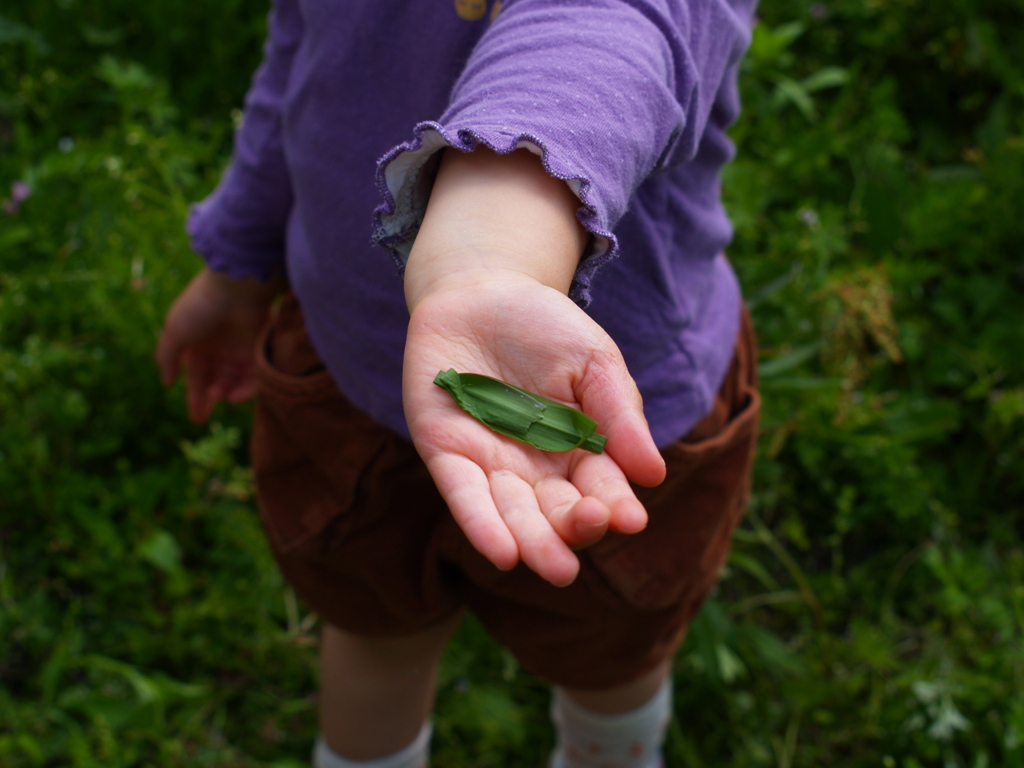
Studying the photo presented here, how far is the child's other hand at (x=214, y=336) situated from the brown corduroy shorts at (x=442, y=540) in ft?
0.47

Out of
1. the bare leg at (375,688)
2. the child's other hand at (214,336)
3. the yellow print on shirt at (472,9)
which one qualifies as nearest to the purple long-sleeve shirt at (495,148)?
the yellow print on shirt at (472,9)

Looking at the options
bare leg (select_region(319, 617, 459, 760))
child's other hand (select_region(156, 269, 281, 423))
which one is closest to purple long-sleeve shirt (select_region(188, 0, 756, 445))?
child's other hand (select_region(156, 269, 281, 423))

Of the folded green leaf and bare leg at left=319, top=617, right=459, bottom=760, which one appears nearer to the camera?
the folded green leaf

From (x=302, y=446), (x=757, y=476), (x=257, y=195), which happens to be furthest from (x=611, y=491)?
(x=757, y=476)

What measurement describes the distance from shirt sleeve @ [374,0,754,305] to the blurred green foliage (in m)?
1.17

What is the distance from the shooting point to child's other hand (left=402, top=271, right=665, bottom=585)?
26.6 inches

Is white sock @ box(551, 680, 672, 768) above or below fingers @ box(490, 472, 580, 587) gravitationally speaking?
below

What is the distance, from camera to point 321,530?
1216 millimetres

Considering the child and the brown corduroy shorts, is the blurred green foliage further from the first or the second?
the brown corduroy shorts

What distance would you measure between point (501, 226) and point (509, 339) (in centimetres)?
9

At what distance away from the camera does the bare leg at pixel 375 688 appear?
4.62ft

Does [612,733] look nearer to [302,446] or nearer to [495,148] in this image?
[302,446]

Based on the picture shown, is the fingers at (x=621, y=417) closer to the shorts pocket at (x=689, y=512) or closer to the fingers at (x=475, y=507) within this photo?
the fingers at (x=475, y=507)

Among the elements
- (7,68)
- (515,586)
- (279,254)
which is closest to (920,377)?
(515,586)
